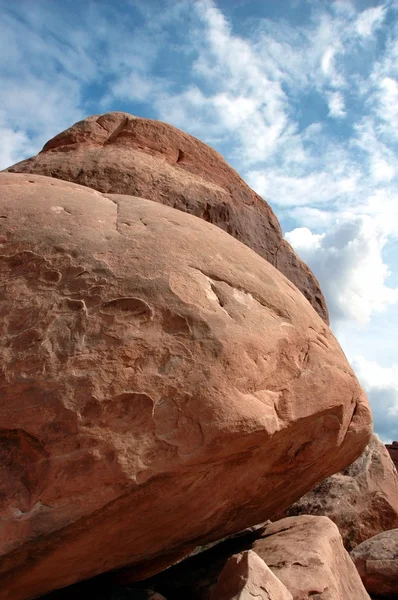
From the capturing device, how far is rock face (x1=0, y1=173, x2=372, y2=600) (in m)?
2.39

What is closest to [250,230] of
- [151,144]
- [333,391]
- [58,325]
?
[151,144]

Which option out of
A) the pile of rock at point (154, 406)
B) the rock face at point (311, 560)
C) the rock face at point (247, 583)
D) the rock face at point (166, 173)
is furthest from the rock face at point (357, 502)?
the rock face at point (247, 583)

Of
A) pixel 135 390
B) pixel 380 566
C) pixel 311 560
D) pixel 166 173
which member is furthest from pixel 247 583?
pixel 166 173

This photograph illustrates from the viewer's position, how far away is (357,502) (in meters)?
5.01

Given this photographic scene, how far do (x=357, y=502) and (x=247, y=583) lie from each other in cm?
276

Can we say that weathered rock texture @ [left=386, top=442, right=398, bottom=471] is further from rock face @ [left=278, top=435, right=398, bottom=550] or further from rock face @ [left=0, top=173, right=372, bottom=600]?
rock face @ [left=0, top=173, right=372, bottom=600]

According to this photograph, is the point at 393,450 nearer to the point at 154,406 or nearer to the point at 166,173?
the point at 166,173

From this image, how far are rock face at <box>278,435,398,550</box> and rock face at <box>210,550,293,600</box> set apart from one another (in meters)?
2.42

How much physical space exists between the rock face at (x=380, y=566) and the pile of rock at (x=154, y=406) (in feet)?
2.78

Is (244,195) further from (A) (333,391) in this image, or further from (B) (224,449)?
(B) (224,449)

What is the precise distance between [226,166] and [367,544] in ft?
10.6

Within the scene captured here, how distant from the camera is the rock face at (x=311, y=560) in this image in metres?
2.95

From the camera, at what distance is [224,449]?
8.37 feet

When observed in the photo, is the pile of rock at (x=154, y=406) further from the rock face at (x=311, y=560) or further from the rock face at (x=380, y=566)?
the rock face at (x=380, y=566)
